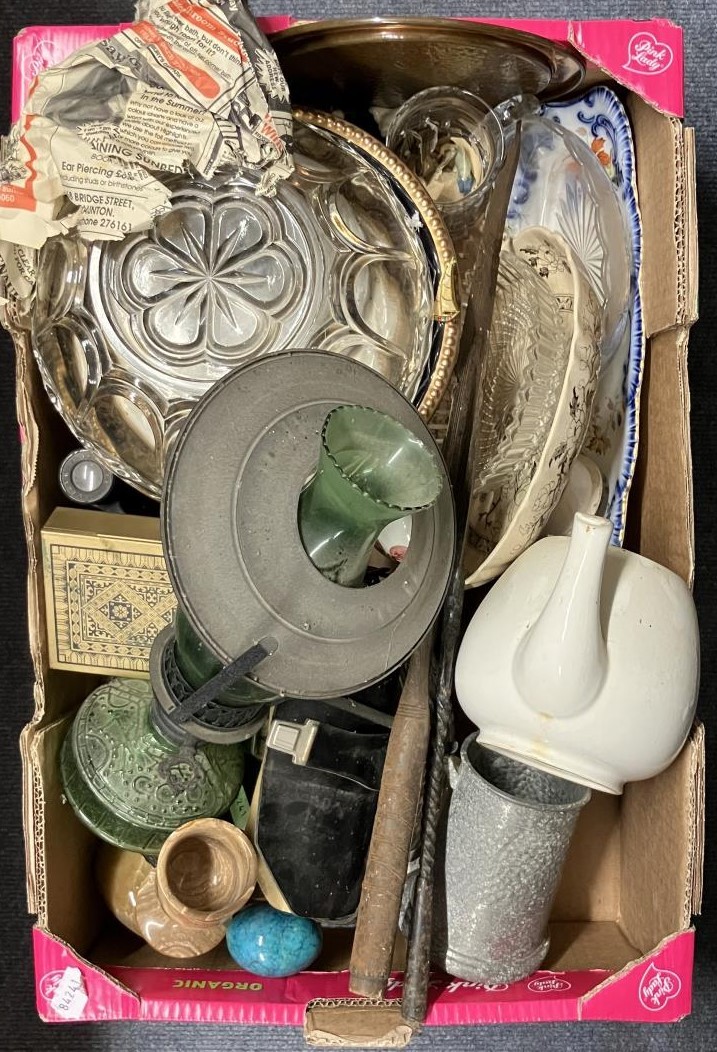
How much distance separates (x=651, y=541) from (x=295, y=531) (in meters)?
0.47

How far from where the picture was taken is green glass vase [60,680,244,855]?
0.83 metres

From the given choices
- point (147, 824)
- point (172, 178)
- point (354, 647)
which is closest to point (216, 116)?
point (172, 178)

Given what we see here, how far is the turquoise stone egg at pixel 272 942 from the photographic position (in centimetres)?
83

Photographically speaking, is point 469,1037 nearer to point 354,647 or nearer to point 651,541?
point 651,541

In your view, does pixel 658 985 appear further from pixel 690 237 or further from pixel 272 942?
pixel 690 237

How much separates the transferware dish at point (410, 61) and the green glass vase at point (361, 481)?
404 mm

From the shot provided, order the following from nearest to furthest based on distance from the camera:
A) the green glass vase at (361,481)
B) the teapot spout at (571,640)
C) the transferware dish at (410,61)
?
the green glass vase at (361,481)
the teapot spout at (571,640)
the transferware dish at (410,61)

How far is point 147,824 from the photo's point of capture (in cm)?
83

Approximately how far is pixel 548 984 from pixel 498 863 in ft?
0.47

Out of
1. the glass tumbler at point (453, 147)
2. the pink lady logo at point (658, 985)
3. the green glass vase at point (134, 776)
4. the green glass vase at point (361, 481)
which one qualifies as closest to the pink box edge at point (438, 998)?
the pink lady logo at point (658, 985)

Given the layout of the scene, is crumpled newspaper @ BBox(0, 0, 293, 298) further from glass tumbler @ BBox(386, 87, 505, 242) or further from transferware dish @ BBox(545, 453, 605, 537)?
transferware dish @ BBox(545, 453, 605, 537)

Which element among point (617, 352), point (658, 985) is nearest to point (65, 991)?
point (658, 985)

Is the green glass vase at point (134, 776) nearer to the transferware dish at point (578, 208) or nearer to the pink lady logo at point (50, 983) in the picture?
the pink lady logo at point (50, 983)

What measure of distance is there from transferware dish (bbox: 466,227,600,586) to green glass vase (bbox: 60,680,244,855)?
292 millimetres
